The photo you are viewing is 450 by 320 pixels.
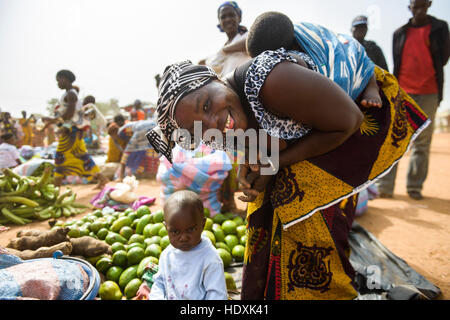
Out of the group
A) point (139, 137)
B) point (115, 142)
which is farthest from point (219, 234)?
point (115, 142)

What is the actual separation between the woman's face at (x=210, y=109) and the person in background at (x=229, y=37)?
2.66 meters

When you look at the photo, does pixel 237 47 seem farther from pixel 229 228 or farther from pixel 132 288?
pixel 132 288

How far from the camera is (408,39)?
4.32 m

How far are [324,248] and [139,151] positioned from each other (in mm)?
6281

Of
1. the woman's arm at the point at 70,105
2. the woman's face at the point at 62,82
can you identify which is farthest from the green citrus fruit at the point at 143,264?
the woman's face at the point at 62,82

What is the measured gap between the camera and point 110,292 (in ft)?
6.97

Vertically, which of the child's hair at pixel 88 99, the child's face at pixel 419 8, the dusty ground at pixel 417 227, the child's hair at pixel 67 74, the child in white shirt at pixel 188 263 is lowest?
the dusty ground at pixel 417 227

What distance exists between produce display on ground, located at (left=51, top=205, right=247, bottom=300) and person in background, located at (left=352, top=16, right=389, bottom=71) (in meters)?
3.38

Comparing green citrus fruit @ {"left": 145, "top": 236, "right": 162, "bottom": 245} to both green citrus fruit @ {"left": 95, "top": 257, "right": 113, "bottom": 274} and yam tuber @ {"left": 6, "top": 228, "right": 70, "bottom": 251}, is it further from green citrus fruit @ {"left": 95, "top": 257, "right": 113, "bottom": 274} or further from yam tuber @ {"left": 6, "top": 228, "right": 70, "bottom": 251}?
yam tuber @ {"left": 6, "top": 228, "right": 70, "bottom": 251}

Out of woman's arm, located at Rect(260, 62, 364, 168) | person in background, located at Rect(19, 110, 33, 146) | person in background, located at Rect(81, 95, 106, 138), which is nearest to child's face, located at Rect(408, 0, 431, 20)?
woman's arm, located at Rect(260, 62, 364, 168)

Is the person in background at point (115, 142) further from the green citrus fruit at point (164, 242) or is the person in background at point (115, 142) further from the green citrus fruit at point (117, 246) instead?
the green citrus fruit at point (164, 242)

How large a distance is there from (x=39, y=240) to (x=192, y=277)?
1.56m

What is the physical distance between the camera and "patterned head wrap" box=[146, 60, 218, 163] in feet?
4.14

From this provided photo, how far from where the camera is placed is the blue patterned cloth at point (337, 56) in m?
1.36
